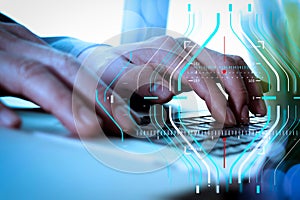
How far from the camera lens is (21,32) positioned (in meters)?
0.75

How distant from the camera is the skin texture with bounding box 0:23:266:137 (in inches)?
27.5

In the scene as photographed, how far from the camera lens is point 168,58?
811mm

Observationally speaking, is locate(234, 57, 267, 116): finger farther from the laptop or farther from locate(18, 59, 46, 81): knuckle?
locate(18, 59, 46, 81): knuckle

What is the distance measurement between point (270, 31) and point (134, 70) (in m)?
0.37

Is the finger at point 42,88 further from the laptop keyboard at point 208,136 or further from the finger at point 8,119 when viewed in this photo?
the laptop keyboard at point 208,136

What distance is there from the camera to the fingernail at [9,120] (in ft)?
2.24

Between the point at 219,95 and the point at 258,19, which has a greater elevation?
the point at 258,19

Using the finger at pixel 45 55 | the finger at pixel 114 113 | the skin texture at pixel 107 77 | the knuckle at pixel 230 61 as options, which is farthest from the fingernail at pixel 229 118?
the finger at pixel 45 55

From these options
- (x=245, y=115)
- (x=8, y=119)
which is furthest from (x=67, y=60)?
(x=245, y=115)

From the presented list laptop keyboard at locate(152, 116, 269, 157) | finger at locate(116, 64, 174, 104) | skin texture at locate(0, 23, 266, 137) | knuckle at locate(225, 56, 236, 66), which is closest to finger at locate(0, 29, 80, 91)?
skin texture at locate(0, 23, 266, 137)

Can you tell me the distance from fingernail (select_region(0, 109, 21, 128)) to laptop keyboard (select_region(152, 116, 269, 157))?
267 mm

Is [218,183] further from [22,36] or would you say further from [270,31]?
[22,36]

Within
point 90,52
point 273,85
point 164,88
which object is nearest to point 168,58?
point 164,88

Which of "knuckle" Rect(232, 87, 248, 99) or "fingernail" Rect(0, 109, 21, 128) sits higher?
A: "knuckle" Rect(232, 87, 248, 99)
